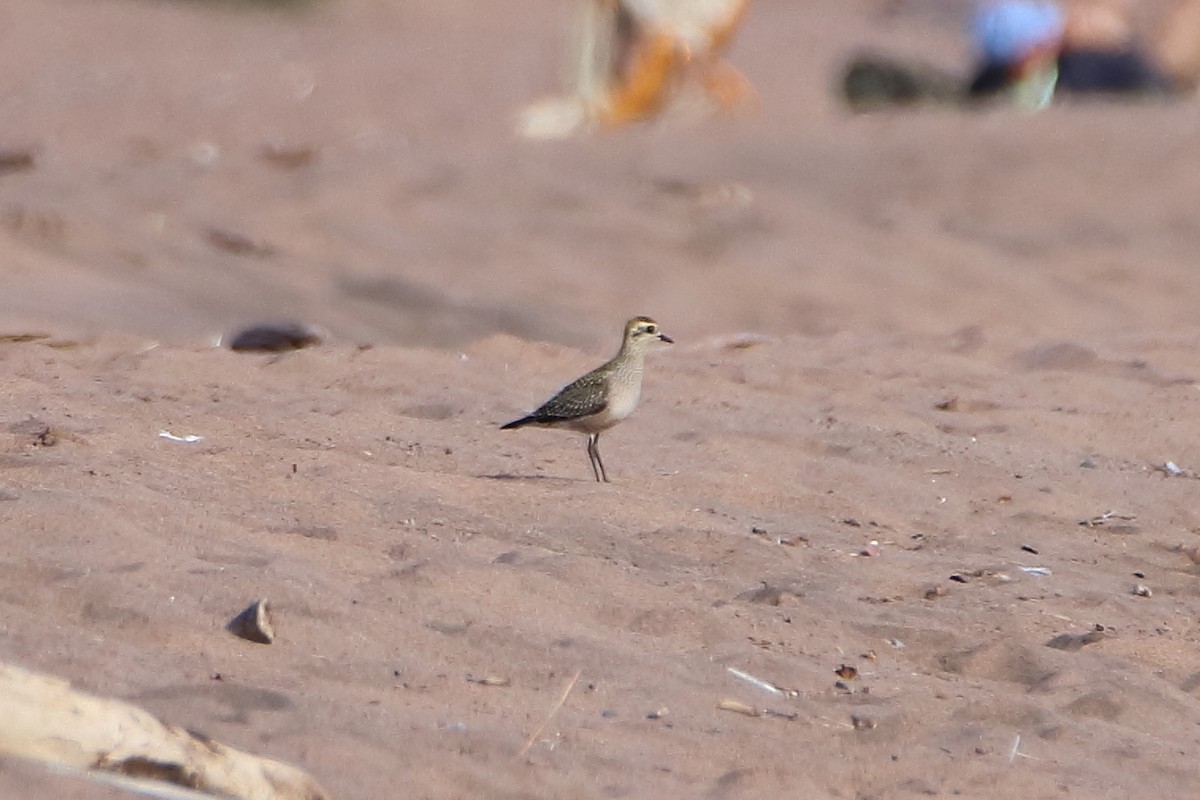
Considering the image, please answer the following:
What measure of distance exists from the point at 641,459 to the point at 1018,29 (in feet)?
36.6

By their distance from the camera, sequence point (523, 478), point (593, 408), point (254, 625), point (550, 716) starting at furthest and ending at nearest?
point (593, 408) → point (523, 478) → point (254, 625) → point (550, 716)

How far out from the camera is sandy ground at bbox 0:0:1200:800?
15.8 ft

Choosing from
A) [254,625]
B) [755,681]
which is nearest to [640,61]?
[755,681]

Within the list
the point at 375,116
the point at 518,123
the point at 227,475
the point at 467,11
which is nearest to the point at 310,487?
the point at 227,475

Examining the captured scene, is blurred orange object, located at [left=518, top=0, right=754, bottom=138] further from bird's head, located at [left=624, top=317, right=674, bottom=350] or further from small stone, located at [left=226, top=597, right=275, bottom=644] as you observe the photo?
small stone, located at [left=226, top=597, right=275, bottom=644]

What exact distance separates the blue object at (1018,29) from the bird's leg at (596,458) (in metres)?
11.2

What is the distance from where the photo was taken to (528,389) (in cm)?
831

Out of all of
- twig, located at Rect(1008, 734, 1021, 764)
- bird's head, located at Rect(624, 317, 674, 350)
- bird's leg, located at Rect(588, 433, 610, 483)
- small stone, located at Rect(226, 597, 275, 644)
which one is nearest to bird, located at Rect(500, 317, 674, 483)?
bird's leg, located at Rect(588, 433, 610, 483)

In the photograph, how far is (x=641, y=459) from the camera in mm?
7398

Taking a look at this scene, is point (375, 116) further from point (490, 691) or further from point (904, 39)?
point (490, 691)

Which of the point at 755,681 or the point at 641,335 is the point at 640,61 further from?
the point at 755,681

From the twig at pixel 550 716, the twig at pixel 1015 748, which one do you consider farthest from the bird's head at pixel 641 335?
the twig at pixel 1015 748

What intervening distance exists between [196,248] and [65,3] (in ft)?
57.9

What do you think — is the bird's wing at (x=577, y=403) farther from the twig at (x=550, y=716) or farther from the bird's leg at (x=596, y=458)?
the twig at (x=550, y=716)
